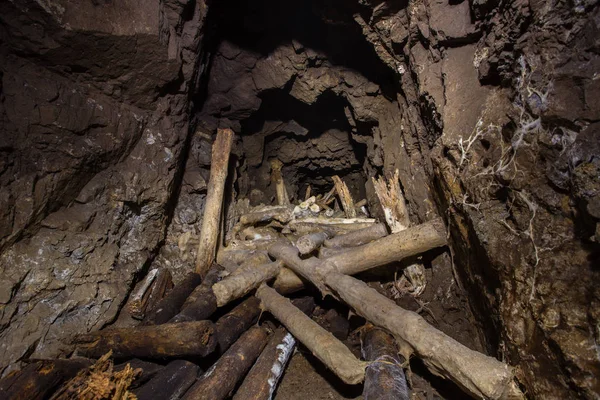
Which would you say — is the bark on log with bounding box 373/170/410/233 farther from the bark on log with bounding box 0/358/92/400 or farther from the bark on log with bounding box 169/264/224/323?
the bark on log with bounding box 0/358/92/400

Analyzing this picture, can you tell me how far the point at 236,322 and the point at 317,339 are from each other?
1.07 meters

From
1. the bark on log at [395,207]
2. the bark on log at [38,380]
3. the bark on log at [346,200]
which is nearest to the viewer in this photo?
the bark on log at [38,380]

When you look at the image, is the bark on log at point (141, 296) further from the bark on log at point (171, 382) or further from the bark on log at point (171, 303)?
the bark on log at point (171, 382)

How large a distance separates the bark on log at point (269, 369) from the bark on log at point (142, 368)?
790mm

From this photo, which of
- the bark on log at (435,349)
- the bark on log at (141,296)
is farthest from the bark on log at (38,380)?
the bark on log at (435,349)

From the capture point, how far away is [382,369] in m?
2.53

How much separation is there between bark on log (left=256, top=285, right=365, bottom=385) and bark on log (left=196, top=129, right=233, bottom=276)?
126cm

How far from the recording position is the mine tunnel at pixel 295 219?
194cm

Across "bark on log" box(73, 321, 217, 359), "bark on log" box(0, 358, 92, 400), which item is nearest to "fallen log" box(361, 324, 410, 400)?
"bark on log" box(73, 321, 217, 359)

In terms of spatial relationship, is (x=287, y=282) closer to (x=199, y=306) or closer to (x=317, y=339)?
(x=199, y=306)

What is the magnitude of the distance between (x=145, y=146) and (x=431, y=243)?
13.6 feet

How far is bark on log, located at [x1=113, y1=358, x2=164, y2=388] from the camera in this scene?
2.64m

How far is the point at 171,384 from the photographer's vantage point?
2.56m

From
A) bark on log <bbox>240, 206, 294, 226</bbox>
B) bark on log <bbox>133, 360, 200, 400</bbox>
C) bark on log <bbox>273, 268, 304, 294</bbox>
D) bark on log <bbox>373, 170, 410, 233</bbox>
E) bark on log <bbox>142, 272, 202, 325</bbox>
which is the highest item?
bark on log <bbox>373, 170, 410, 233</bbox>
